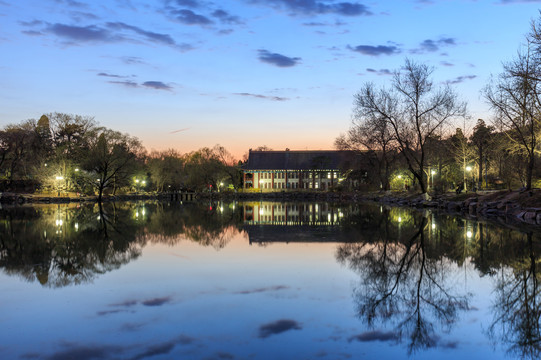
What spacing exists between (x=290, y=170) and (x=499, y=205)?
78090 millimetres

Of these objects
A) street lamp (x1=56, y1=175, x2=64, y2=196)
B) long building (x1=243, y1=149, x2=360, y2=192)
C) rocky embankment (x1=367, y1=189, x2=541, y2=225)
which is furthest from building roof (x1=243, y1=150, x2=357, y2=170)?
rocky embankment (x1=367, y1=189, x2=541, y2=225)

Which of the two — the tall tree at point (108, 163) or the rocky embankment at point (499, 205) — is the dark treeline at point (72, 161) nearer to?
the tall tree at point (108, 163)

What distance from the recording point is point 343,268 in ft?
39.2

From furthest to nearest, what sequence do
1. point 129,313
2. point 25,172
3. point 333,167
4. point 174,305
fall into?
point 333,167
point 25,172
point 174,305
point 129,313

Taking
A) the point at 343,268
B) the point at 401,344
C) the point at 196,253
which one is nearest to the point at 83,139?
the point at 196,253

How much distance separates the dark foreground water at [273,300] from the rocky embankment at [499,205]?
Answer: 36.8 ft

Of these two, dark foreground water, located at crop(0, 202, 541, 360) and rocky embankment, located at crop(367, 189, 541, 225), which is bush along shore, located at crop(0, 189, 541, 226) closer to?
rocky embankment, located at crop(367, 189, 541, 225)

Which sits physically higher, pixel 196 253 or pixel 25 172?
pixel 25 172

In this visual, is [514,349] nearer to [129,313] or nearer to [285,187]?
[129,313]

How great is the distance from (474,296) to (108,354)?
22.2 feet

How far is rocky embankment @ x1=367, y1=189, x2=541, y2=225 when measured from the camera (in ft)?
87.8

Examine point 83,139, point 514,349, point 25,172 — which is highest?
point 83,139

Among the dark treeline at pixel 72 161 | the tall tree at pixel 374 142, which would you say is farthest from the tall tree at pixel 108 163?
the tall tree at pixel 374 142

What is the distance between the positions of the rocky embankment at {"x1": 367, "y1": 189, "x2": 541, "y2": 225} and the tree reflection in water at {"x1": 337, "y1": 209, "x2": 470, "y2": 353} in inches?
533
